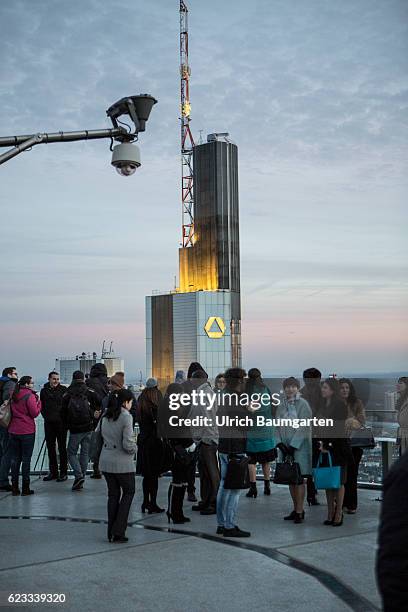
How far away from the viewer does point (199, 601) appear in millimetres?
5055

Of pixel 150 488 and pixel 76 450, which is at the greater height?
Answer: pixel 76 450

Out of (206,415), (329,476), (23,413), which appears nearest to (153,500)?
(206,415)

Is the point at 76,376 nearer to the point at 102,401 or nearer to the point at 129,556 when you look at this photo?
the point at 102,401

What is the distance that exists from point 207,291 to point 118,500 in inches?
2707

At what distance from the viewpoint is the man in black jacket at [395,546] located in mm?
1843

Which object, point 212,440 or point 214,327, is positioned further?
point 214,327

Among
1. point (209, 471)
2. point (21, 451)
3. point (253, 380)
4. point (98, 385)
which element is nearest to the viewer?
point (209, 471)

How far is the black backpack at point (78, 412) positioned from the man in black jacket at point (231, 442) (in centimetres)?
346

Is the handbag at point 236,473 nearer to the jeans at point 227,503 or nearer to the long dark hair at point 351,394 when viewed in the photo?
the jeans at point 227,503

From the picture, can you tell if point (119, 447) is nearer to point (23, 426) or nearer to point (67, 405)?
point (23, 426)

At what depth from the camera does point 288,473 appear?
296 inches

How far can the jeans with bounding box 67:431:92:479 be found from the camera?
10.3m

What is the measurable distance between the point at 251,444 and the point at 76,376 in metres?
2.78

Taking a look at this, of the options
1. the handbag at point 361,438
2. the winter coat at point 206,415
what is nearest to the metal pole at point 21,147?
the winter coat at point 206,415
